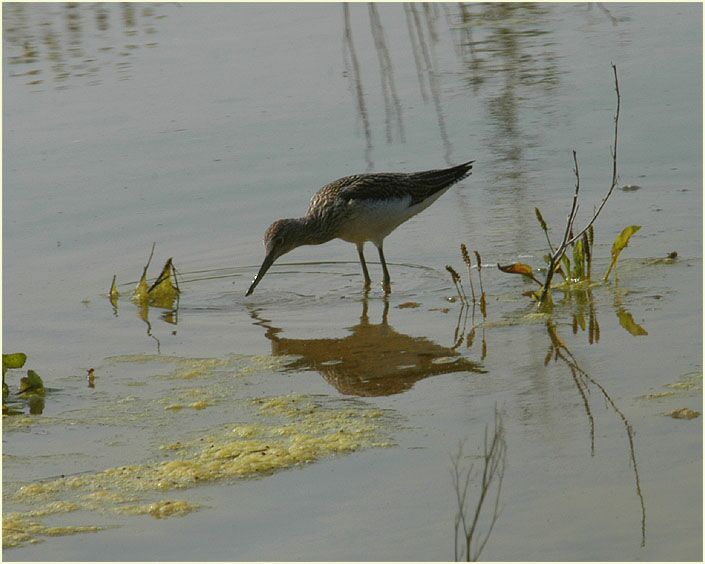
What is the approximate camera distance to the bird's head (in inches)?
329

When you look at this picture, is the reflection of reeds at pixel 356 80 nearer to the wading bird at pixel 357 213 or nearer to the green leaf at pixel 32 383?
the wading bird at pixel 357 213

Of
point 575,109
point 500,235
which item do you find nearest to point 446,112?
point 575,109

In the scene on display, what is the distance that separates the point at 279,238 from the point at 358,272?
1.98 feet

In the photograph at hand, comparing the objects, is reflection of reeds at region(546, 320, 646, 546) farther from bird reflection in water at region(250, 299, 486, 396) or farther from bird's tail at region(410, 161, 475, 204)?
bird's tail at region(410, 161, 475, 204)

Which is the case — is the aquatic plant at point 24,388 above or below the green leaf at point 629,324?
above

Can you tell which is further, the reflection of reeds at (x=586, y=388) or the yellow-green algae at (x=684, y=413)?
the yellow-green algae at (x=684, y=413)

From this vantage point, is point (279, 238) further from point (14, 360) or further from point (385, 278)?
point (14, 360)

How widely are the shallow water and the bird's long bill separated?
107 millimetres

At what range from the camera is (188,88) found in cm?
1280

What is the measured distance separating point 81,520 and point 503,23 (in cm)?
1109

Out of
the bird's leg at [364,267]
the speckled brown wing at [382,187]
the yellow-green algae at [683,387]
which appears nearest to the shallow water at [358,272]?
the yellow-green algae at [683,387]

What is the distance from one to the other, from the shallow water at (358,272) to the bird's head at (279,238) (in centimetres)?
21

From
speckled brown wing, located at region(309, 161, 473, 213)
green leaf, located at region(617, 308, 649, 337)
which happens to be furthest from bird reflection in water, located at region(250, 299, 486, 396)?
speckled brown wing, located at region(309, 161, 473, 213)

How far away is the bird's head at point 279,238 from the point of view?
8.35m
